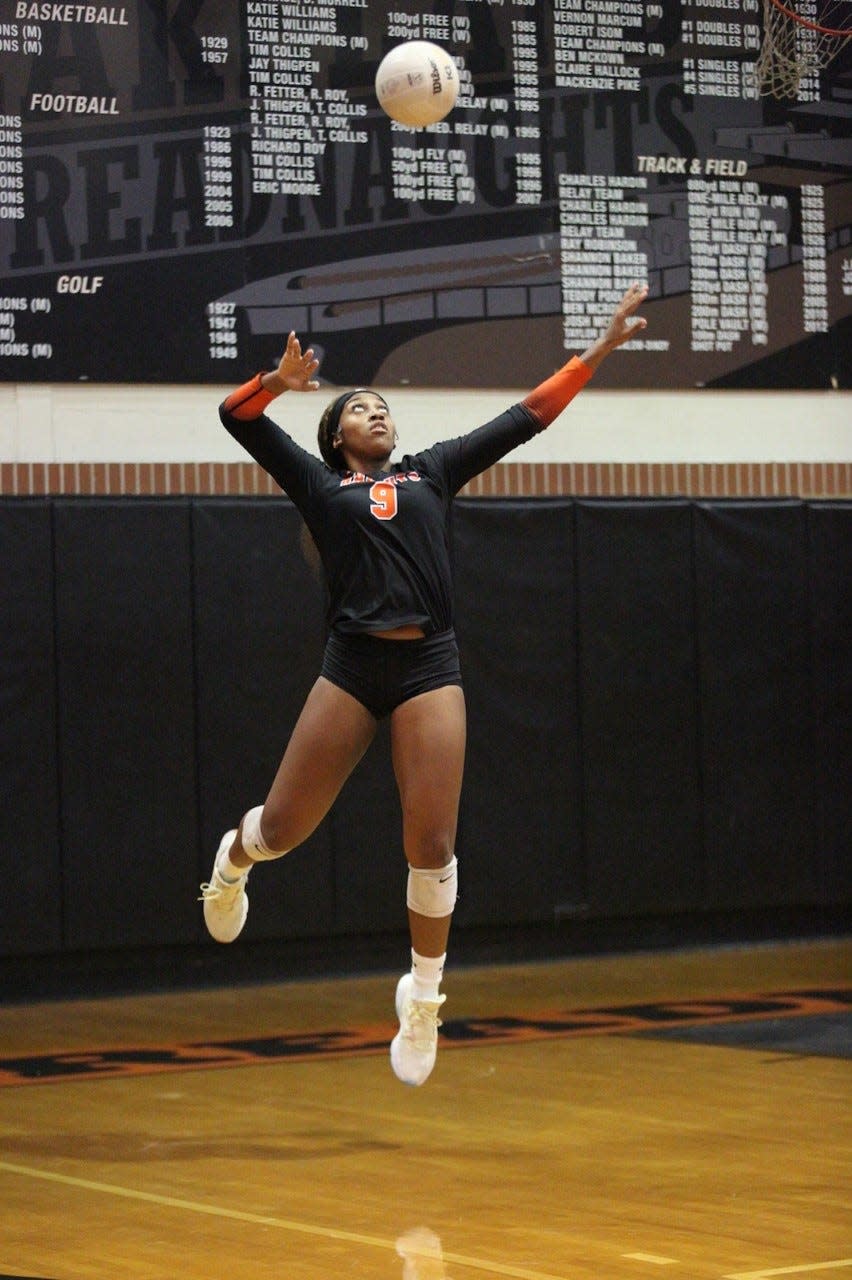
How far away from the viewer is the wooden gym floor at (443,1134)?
16.0 feet

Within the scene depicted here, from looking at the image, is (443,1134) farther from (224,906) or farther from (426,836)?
(426,836)

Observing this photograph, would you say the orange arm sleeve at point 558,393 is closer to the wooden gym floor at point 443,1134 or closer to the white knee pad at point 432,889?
the white knee pad at point 432,889

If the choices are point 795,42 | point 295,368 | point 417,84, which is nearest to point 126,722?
point 417,84

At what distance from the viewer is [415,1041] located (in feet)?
19.4

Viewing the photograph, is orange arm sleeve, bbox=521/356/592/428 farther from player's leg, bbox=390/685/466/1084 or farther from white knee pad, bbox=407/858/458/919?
white knee pad, bbox=407/858/458/919

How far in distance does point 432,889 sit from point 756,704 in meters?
5.79

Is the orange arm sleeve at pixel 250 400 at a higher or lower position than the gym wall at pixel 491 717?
higher

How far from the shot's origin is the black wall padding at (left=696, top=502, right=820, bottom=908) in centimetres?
1125

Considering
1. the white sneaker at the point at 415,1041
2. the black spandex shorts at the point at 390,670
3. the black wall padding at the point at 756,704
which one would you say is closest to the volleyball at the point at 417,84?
the black spandex shorts at the point at 390,670

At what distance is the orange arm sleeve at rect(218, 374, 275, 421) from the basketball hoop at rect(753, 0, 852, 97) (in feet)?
20.5

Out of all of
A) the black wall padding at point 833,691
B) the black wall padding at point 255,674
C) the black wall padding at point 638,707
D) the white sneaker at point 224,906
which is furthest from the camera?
the black wall padding at point 833,691

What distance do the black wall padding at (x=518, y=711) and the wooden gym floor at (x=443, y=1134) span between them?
2.20 feet

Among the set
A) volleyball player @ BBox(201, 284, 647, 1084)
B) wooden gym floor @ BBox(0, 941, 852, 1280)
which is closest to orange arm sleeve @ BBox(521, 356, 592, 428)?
volleyball player @ BBox(201, 284, 647, 1084)

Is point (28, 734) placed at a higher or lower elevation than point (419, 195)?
lower
